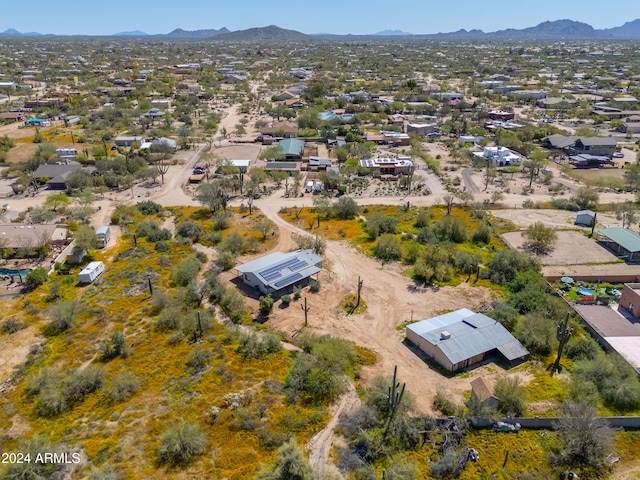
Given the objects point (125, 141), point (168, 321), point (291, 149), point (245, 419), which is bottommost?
point (245, 419)

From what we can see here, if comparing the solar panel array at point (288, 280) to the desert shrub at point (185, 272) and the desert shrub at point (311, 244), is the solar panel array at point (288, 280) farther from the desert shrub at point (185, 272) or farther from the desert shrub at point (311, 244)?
the desert shrub at point (185, 272)

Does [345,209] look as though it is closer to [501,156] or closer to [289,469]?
[501,156]

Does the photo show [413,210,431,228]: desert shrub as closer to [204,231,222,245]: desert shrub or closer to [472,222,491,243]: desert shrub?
[472,222,491,243]: desert shrub

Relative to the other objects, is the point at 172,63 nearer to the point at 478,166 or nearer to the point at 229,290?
the point at 478,166

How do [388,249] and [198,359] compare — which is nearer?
[198,359]

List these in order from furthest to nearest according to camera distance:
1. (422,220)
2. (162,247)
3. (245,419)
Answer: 1. (422,220)
2. (162,247)
3. (245,419)

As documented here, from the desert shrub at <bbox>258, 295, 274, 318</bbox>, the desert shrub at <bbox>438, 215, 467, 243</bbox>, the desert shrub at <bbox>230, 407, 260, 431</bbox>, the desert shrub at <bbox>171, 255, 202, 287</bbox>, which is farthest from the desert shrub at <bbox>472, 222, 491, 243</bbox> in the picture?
the desert shrub at <bbox>230, 407, 260, 431</bbox>

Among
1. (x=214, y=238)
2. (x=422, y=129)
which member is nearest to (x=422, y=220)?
(x=214, y=238)
